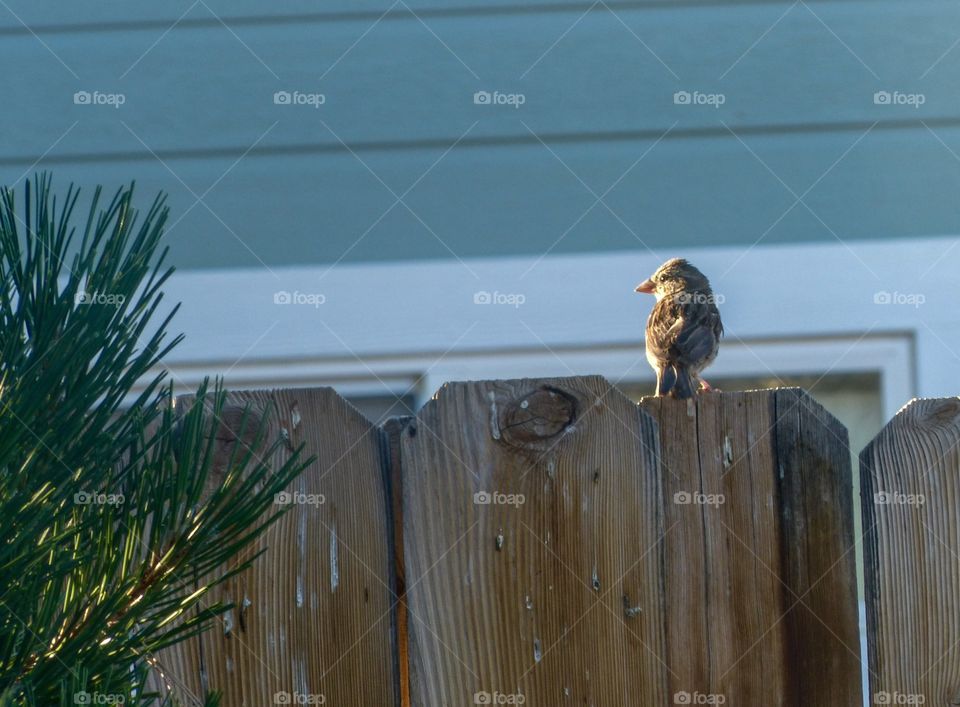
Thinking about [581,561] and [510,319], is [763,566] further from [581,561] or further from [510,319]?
[510,319]

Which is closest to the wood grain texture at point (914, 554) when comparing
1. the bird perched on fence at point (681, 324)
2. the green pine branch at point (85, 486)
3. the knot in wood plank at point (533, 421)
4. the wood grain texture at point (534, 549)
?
the wood grain texture at point (534, 549)

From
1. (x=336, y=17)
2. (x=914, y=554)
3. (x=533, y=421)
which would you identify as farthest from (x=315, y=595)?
(x=336, y=17)

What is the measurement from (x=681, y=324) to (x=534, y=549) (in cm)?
226

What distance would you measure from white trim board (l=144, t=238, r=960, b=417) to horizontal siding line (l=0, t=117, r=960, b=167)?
1.62 ft

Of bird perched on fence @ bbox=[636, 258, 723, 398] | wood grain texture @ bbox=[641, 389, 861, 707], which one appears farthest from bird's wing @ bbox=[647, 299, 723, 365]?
wood grain texture @ bbox=[641, 389, 861, 707]

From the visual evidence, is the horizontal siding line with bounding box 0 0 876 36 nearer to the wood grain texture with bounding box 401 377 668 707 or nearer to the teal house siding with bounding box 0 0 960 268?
the teal house siding with bounding box 0 0 960 268

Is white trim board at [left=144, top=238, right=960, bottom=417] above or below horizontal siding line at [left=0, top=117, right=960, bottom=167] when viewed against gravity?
below

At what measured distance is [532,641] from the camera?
2.20 m

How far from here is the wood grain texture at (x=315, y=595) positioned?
7.18 ft

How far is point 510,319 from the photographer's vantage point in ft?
15.3

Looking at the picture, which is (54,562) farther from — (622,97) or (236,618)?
(622,97)

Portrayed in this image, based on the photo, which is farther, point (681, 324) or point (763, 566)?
point (681, 324)

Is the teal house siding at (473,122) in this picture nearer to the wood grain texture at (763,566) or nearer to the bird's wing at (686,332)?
the bird's wing at (686,332)

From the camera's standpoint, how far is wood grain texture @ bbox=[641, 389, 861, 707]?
221 cm
